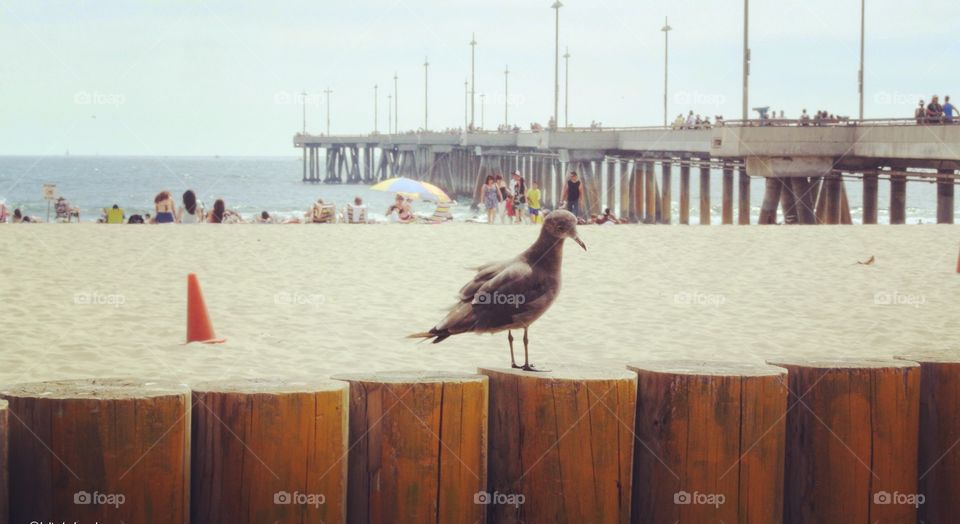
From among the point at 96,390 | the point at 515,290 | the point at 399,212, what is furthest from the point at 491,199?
the point at 96,390

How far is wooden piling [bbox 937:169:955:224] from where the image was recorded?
30.5m

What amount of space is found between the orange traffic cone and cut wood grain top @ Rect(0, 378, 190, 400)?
5.77 m

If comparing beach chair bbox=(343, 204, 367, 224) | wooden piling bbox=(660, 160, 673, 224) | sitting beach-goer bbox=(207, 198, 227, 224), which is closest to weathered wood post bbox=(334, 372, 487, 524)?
sitting beach-goer bbox=(207, 198, 227, 224)

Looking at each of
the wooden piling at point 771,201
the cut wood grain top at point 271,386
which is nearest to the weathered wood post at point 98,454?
the cut wood grain top at point 271,386

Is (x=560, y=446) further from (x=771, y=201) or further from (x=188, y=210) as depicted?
(x=771, y=201)

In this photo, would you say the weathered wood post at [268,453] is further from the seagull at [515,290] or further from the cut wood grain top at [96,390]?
the seagull at [515,290]

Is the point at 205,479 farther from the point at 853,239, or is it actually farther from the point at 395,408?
the point at 853,239

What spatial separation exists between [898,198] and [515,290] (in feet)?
102

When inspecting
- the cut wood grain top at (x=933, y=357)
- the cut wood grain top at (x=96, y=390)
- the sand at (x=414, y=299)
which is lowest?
the sand at (x=414, y=299)

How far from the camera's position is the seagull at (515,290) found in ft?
15.8

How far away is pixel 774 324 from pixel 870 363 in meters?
6.77

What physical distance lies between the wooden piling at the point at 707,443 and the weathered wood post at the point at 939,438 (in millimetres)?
590

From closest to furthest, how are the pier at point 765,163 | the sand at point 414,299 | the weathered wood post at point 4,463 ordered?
1. the weathered wood post at point 4,463
2. the sand at point 414,299
3. the pier at point 765,163

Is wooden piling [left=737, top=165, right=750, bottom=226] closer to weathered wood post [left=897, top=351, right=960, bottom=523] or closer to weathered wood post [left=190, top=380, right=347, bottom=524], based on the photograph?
weathered wood post [left=897, top=351, right=960, bottom=523]
